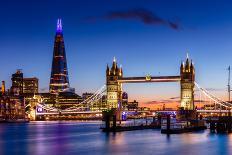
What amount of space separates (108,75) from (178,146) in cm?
7777

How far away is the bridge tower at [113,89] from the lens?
132 meters

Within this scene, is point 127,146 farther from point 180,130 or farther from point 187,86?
point 187,86

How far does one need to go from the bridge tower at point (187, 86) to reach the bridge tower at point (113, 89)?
1520 cm

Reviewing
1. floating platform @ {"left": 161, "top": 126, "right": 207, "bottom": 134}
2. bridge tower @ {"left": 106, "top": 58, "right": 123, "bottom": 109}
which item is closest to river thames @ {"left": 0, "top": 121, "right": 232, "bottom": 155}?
floating platform @ {"left": 161, "top": 126, "right": 207, "bottom": 134}

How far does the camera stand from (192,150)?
184ft

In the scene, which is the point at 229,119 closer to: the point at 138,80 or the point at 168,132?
the point at 168,132

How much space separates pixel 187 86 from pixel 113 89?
17.7 meters

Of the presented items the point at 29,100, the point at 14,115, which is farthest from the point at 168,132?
the point at 29,100

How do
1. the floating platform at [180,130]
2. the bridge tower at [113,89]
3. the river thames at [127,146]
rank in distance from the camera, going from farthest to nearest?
the bridge tower at [113,89] → the floating platform at [180,130] → the river thames at [127,146]

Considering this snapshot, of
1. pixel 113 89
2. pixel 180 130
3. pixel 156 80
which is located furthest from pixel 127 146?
pixel 113 89

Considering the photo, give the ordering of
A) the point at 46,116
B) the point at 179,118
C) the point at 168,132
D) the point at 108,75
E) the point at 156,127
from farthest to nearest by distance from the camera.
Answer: the point at 46,116
the point at 108,75
the point at 179,118
the point at 156,127
the point at 168,132

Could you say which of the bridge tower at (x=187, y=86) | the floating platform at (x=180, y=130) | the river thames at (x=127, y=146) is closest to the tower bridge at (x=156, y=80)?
the bridge tower at (x=187, y=86)

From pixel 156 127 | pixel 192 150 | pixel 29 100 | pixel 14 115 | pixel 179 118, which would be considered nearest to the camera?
pixel 192 150

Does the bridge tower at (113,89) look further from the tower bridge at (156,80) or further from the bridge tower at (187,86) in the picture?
the bridge tower at (187,86)
